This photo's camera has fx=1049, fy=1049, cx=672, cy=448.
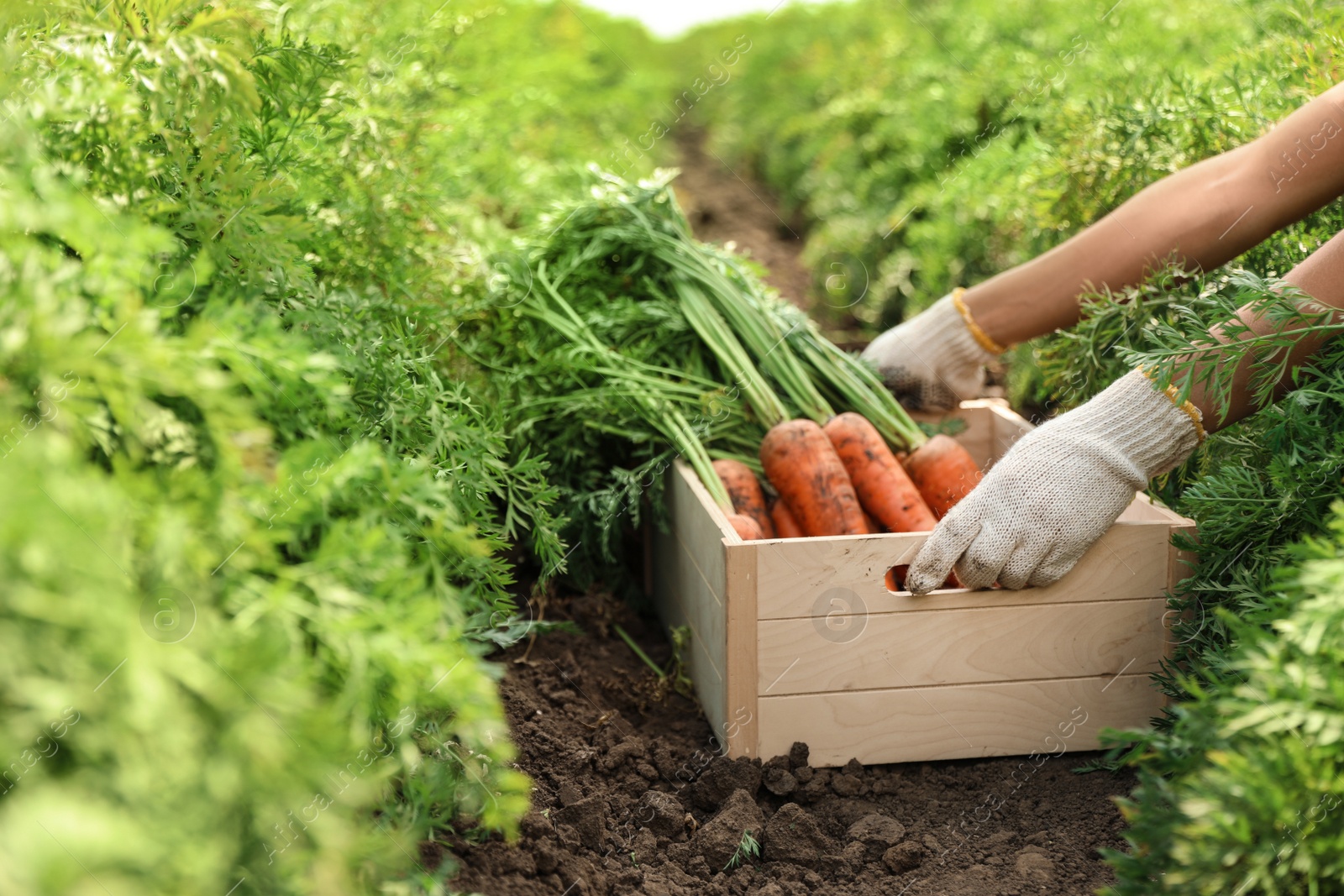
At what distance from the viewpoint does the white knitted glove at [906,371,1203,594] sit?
2105mm

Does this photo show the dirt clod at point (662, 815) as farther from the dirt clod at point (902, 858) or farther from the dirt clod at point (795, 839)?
the dirt clod at point (902, 858)

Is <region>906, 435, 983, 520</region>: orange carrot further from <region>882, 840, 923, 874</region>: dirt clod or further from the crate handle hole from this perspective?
<region>882, 840, 923, 874</region>: dirt clod

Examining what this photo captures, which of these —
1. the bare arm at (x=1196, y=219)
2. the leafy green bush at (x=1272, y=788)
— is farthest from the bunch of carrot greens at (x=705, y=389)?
the leafy green bush at (x=1272, y=788)

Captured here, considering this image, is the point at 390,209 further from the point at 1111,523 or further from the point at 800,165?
the point at 800,165

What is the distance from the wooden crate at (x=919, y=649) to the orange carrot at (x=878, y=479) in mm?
415

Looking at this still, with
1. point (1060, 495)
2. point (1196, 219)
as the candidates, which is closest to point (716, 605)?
point (1060, 495)

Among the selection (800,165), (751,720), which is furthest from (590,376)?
(800,165)

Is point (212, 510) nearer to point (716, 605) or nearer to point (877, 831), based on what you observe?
point (716, 605)

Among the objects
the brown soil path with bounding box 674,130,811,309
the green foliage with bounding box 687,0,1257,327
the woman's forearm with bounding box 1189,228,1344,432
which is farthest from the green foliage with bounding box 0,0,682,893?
the brown soil path with bounding box 674,130,811,309

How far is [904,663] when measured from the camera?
223 centimetres

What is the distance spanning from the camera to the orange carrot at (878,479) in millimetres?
2605

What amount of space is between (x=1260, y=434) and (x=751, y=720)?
117 centimetres

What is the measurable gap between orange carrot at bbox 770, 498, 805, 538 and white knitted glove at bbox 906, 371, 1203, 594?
0.58 metres

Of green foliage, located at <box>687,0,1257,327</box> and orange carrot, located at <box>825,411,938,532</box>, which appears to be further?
green foliage, located at <box>687,0,1257,327</box>
